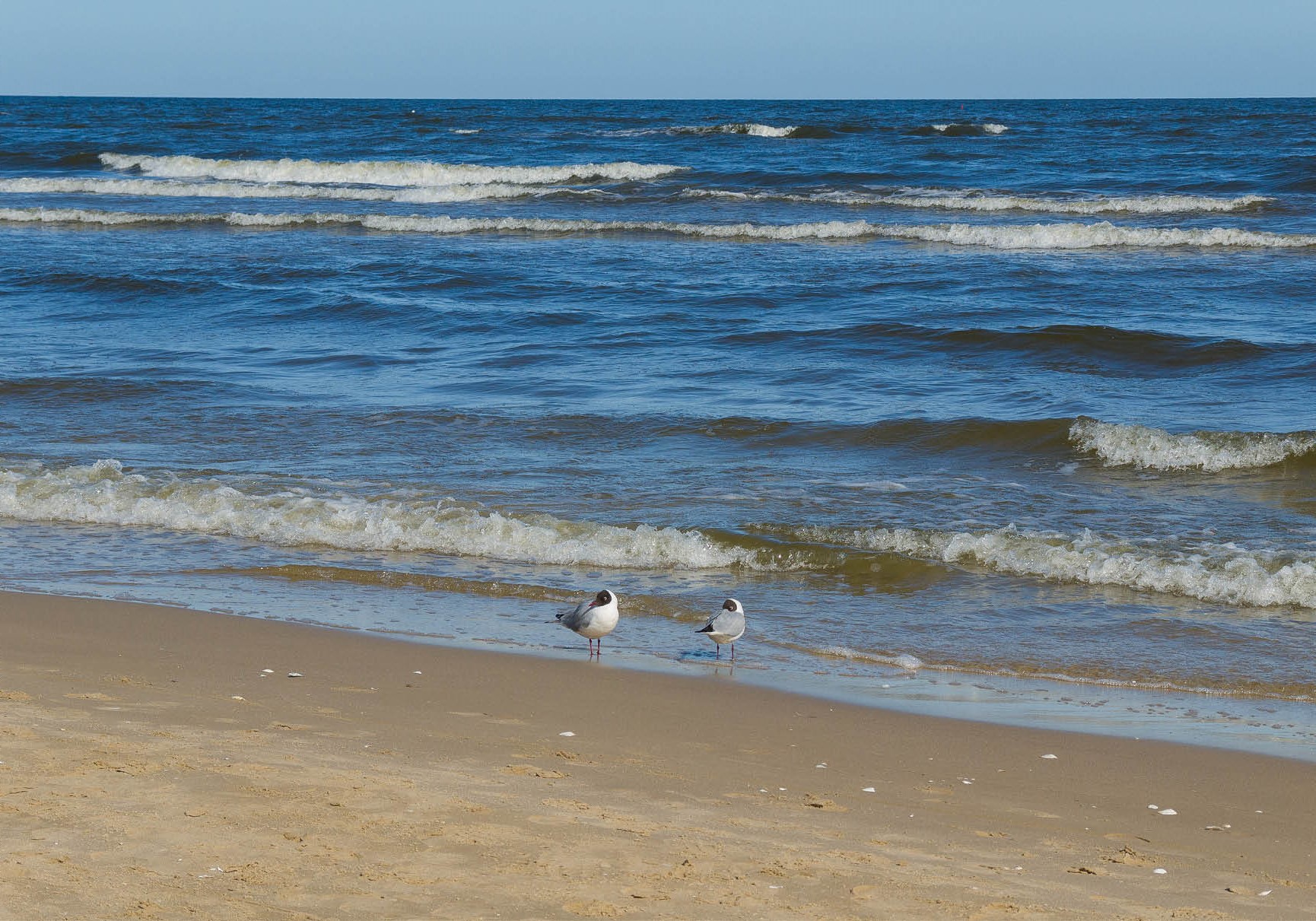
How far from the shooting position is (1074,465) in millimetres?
9570

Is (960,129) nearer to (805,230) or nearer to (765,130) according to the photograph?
(765,130)

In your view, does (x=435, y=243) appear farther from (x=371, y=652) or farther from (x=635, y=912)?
(x=635, y=912)

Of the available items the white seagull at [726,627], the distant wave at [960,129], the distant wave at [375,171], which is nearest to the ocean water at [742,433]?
the white seagull at [726,627]

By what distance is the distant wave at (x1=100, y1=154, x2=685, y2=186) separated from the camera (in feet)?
103

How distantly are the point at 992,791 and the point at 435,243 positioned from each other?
18.4 metres

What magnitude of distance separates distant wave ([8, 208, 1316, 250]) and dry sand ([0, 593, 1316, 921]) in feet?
53.1

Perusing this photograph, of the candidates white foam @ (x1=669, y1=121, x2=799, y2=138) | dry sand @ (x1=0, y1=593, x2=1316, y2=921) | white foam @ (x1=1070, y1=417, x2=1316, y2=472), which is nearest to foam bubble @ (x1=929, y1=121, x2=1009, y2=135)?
white foam @ (x1=669, y1=121, x2=799, y2=138)

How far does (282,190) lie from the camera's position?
99.9 feet

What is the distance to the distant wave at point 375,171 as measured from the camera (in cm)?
3134

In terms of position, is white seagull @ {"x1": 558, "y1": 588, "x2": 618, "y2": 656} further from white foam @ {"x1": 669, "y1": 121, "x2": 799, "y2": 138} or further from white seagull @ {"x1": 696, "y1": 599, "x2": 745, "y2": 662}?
white foam @ {"x1": 669, "y1": 121, "x2": 799, "y2": 138}

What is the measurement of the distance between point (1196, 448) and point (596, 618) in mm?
5386

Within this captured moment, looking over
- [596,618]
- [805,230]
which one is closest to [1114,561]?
[596,618]

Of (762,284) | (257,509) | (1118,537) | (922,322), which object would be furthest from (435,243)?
(1118,537)

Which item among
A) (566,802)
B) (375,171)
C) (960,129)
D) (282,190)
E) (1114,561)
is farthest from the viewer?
(960,129)
